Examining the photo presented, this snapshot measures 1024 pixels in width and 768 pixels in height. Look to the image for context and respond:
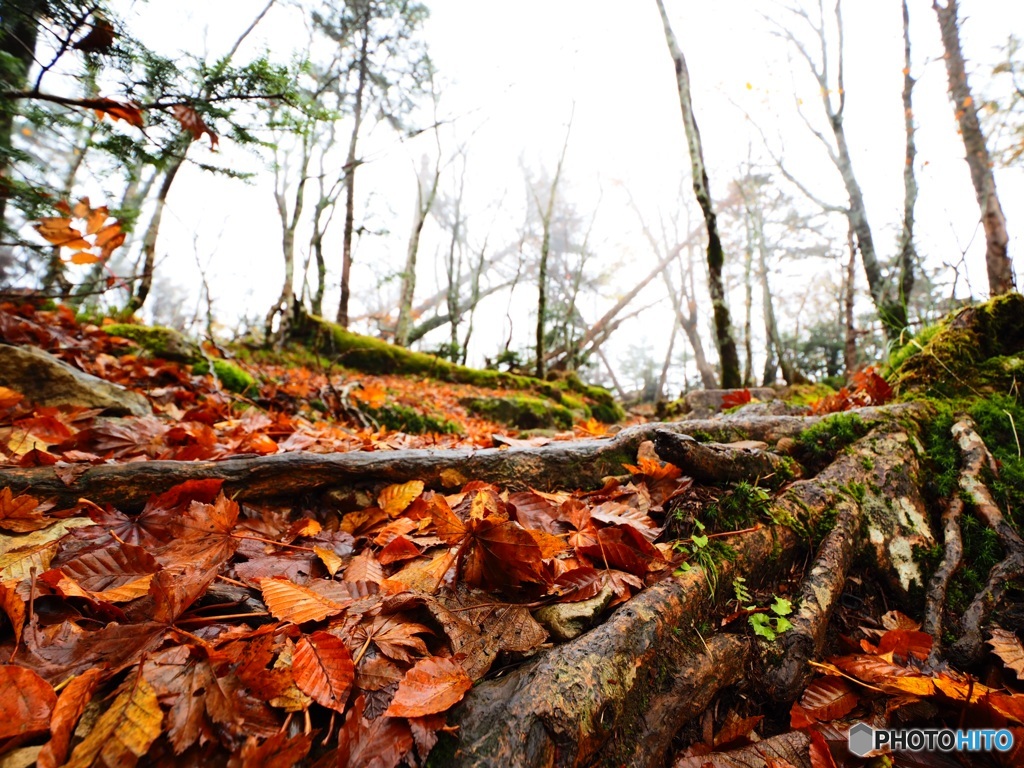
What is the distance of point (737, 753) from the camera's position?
98 centimetres

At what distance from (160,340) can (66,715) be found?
492cm

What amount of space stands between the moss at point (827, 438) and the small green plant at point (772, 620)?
41.2 inches

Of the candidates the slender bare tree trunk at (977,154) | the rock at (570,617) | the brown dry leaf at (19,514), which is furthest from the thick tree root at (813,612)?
the slender bare tree trunk at (977,154)

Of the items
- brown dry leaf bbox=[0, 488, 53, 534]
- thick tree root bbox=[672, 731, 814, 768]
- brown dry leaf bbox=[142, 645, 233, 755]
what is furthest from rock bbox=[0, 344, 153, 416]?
thick tree root bbox=[672, 731, 814, 768]

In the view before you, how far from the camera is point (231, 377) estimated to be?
14.0ft

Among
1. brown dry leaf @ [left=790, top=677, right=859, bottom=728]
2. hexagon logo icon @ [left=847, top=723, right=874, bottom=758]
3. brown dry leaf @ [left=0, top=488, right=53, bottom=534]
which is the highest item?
brown dry leaf @ [left=0, top=488, right=53, bottom=534]

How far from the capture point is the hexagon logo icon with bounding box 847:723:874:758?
99 centimetres

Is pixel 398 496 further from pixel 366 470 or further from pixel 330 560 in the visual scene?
pixel 330 560

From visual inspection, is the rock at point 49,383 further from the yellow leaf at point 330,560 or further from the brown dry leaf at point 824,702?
the brown dry leaf at point 824,702

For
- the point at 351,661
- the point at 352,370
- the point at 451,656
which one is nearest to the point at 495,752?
the point at 451,656

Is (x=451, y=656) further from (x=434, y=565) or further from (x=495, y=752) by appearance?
(x=434, y=565)

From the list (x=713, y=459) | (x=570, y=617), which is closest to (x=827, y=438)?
(x=713, y=459)

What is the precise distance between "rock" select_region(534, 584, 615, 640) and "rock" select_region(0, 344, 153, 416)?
279cm

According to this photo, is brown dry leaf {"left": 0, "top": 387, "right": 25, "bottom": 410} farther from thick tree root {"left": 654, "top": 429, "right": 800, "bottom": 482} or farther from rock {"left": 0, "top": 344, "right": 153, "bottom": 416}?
thick tree root {"left": 654, "top": 429, "right": 800, "bottom": 482}
